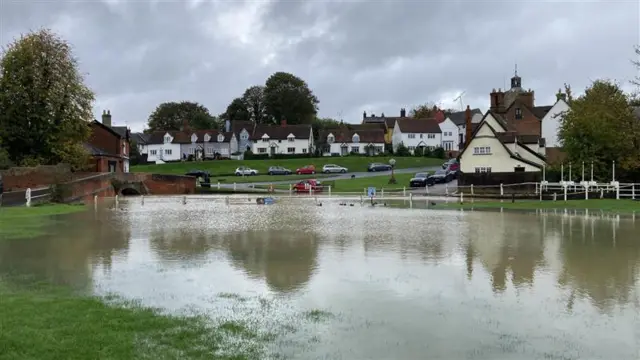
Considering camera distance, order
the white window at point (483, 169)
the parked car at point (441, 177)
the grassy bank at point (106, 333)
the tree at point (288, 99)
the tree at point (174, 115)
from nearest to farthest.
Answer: the grassy bank at point (106, 333) → the white window at point (483, 169) → the parked car at point (441, 177) → the tree at point (288, 99) → the tree at point (174, 115)

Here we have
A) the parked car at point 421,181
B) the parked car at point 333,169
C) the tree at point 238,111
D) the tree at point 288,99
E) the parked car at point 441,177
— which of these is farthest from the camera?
the tree at point 238,111

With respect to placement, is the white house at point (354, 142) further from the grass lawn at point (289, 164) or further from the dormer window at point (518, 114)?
the dormer window at point (518, 114)

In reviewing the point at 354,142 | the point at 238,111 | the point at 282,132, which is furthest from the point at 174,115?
the point at 354,142

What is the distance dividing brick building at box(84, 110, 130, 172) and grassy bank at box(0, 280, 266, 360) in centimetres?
5916

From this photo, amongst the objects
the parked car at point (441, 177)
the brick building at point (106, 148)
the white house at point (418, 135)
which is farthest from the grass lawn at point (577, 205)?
the white house at point (418, 135)

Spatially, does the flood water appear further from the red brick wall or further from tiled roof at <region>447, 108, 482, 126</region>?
tiled roof at <region>447, 108, 482, 126</region>

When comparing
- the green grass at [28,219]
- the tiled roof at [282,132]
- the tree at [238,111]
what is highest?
the tree at [238,111]

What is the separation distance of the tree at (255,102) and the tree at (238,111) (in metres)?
0.77

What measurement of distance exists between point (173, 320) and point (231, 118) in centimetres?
14363

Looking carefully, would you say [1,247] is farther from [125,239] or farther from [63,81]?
[63,81]

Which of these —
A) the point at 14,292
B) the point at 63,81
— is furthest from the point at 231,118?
the point at 14,292

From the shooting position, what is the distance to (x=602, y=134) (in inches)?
1935

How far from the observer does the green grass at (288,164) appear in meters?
101

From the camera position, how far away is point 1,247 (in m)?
18.6
